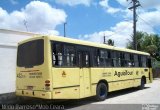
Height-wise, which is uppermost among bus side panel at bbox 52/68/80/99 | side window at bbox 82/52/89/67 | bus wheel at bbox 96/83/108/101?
side window at bbox 82/52/89/67

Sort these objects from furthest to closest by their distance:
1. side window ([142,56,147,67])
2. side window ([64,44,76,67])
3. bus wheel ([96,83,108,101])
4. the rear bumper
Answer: side window ([142,56,147,67])
bus wheel ([96,83,108,101])
side window ([64,44,76,67])
the rear bumper

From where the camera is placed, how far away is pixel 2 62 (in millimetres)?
16422

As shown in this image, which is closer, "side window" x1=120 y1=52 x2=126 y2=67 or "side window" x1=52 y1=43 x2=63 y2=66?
"side window" x1=52 y1=43 x2=63 y2=66

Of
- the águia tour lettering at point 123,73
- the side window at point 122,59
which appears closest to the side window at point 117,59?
the side window at point 122,59

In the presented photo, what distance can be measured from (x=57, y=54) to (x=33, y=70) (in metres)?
1.19

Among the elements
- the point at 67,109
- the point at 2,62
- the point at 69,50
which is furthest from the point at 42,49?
the point at 2,62

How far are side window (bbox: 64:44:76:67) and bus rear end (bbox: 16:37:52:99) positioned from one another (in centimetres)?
112

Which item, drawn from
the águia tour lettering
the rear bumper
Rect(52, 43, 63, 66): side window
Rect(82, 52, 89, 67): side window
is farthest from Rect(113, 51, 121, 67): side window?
the rear bumper

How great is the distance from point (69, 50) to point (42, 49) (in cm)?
145

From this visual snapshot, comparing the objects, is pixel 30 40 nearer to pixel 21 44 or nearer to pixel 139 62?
pixel 21 44

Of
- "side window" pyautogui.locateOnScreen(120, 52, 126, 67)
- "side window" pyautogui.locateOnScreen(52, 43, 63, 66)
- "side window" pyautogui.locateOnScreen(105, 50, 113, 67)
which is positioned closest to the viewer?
"side window" pyautogui.locateOnScreen(52, 43, 63, 66)

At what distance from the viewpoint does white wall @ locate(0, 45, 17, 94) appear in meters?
16.4

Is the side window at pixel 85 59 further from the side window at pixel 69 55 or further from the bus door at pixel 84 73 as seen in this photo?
the side window at pixel 69 55

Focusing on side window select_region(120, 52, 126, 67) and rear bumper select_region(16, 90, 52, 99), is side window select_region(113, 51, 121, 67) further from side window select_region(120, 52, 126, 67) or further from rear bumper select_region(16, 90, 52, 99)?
rear bumper select_region(16, 90, 52, 99)
